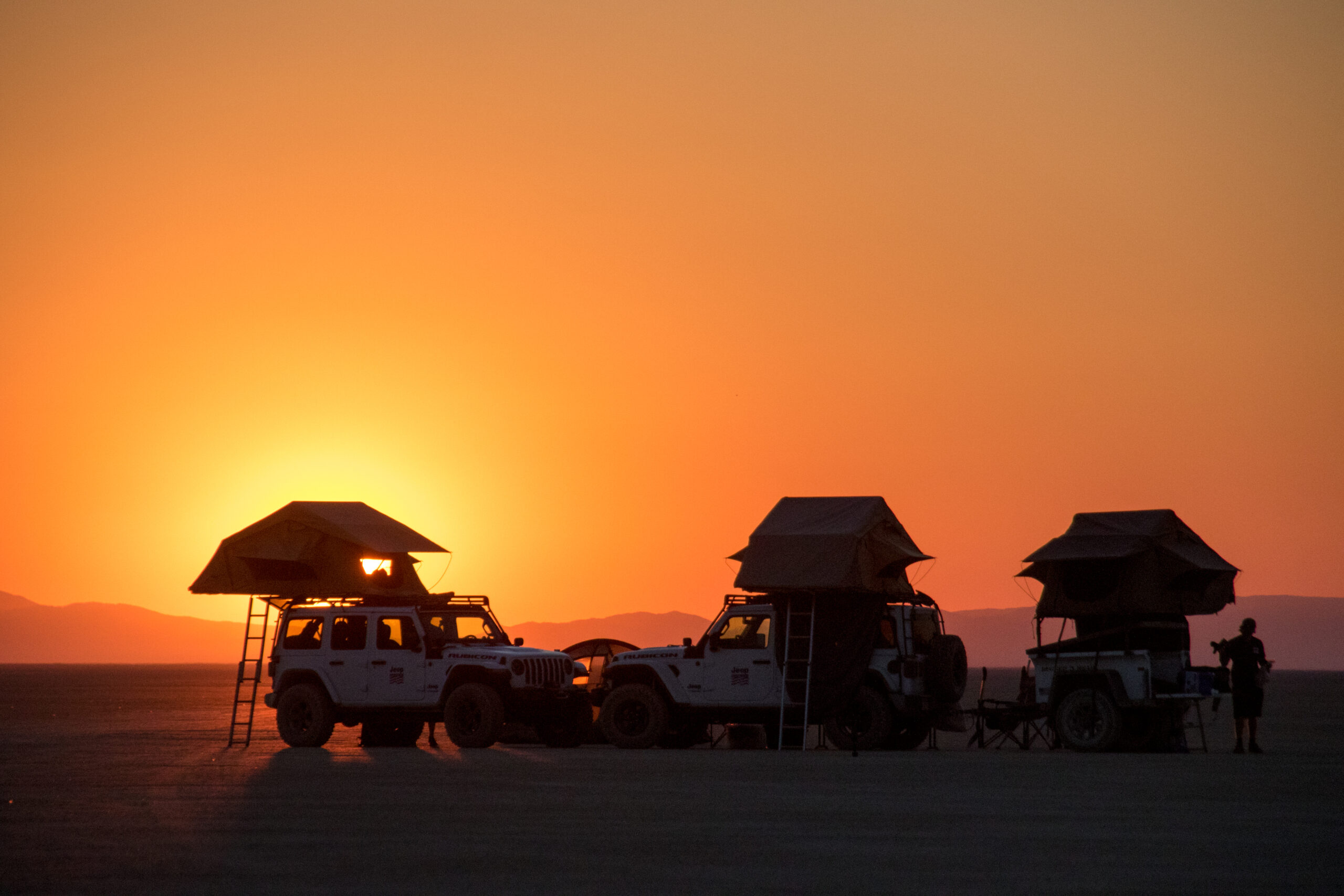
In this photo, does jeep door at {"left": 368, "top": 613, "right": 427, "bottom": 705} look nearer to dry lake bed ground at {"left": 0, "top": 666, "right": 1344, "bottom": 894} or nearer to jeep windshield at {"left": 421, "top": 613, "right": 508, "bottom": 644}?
jeep windshield at {"left": 421, "top": 613, "right": 508, "bottom": 644}

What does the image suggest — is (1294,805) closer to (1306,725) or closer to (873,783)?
(873,783)

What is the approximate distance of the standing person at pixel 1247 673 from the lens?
21078mm

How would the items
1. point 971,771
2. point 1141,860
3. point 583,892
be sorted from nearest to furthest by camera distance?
point 583,892
point 1141,860
point 971,771

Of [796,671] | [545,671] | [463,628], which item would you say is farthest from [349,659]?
[796,671]

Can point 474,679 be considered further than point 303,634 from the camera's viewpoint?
No

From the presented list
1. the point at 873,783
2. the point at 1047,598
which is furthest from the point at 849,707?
the point at 873,783

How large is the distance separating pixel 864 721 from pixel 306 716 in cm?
851

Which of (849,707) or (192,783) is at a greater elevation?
(849,707)

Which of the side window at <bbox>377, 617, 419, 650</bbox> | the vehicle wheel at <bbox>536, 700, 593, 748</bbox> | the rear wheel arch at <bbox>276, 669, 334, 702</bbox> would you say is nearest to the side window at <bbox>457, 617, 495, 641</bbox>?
the side window at <bbox>377, 617, 419, 650</bbox>

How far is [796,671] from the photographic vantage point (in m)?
22.5

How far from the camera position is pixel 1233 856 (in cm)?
1048

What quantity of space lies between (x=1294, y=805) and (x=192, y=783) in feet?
35.7

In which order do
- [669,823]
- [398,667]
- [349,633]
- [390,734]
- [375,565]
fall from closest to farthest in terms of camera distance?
[669,823]
[398,667]
[349,633]
[390,734]
[375,565]

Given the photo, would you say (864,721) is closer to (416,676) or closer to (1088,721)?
(1088,721)
